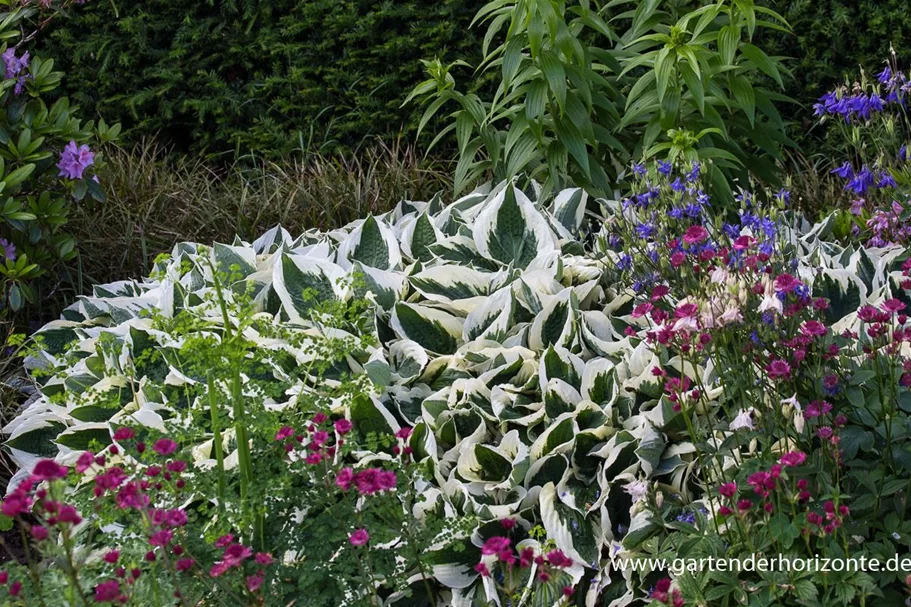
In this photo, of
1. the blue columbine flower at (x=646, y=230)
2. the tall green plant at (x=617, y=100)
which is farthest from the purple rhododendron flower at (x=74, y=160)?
the blue columbine flower at (x=646, y=230)

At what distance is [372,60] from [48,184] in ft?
7.92

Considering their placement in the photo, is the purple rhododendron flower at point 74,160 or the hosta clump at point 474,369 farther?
the purple rhododendron flower at point 74,160

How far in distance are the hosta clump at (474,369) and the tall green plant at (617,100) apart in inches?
13.4

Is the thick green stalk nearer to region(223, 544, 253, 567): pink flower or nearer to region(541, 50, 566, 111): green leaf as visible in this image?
region(223, 544, 253, 567): pink flower

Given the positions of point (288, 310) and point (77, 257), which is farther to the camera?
point (77, 257)

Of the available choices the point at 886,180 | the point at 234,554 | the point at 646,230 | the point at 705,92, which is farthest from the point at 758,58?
the point at 234,554

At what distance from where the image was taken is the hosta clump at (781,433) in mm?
1930

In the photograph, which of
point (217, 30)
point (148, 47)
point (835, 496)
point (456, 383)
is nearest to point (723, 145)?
point (456, 383)

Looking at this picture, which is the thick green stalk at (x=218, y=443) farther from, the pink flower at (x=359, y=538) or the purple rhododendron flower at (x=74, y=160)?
the purple rhododendron flower at (x=74, y=160)

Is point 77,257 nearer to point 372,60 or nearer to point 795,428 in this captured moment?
point 372,60

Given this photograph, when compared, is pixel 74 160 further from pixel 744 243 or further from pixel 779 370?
pixel 779 370

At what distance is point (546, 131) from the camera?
3.98m

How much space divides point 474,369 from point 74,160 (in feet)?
6.74

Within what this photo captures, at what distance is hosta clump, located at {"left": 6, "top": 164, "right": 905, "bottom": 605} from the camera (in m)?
2.23
